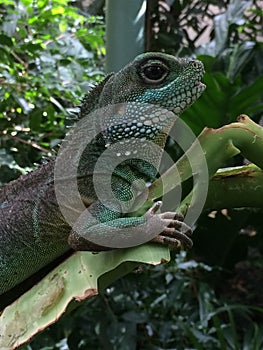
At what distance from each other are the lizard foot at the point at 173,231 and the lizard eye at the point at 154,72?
0.27 metres

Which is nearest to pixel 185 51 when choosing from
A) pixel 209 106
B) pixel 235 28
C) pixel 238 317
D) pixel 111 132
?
pixel 235 28

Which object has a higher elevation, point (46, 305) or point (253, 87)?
point (46, 305)

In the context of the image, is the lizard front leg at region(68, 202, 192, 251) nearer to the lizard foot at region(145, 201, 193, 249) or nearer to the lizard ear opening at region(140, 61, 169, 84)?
the lizard foot at region(145, 201, 193, 249)

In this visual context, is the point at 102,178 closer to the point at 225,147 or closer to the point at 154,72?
the point at 154,72

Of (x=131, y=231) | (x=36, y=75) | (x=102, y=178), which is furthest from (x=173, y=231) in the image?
(x=36, y=75)

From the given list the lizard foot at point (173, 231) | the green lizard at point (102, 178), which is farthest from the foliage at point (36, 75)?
the lizard foot at point (173, 231)

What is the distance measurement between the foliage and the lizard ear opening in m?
0.93

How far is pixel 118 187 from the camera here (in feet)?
3.35

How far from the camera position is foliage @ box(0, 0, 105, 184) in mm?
1965

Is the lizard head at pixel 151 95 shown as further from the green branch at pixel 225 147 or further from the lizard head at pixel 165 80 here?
the green branch at pixel 225 147

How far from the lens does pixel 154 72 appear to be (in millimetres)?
983

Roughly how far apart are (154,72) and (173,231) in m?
0.34

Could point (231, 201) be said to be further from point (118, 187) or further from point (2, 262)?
point (2, 262)

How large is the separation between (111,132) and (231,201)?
1.18 feet
